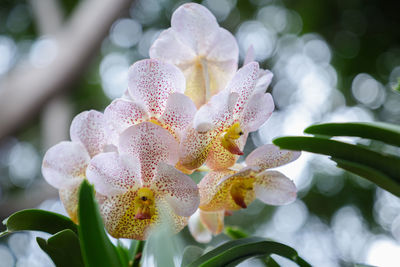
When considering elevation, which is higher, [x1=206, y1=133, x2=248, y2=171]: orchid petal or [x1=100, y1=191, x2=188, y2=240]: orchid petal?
[x1=206, y1=133, x2=248, y2=171]: orchid petal

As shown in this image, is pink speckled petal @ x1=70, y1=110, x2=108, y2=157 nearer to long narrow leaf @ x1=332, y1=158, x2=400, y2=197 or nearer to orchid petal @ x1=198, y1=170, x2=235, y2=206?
orchid petal @ x1=198, y1=170, x2=235, y2=206

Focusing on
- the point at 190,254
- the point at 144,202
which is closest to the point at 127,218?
the point at 144,202

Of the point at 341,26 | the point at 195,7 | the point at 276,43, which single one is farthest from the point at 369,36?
the point at 195,7

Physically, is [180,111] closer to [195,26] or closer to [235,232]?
[195,26]

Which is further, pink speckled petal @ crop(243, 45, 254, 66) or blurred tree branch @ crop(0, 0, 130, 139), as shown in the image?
blurred tree branch @ crop(0, 0, 130, 139)

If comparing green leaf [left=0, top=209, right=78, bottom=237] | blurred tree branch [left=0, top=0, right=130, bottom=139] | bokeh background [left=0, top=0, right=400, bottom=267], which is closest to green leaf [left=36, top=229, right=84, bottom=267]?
green leaf [left=0, top=209, right=78, bottom=237]

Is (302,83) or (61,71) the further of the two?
(302,83)
